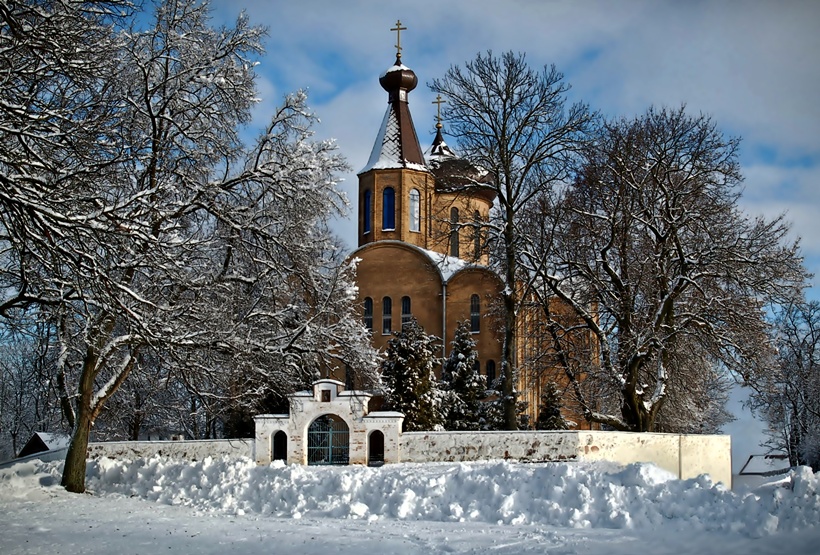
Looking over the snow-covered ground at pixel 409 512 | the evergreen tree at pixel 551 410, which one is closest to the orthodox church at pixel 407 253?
the evergreen tree at pixel 551 410

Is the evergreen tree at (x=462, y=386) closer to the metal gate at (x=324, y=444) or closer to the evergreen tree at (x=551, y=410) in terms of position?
the evergreen tree at (x=551, y=410)

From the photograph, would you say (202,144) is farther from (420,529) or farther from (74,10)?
(420,529)

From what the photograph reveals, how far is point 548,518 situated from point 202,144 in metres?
9.08

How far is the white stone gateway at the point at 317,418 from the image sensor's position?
63.7ft

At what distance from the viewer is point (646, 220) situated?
21.6 meters

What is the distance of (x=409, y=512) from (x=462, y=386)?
19085 mm

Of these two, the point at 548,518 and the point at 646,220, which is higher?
the point at 646,220

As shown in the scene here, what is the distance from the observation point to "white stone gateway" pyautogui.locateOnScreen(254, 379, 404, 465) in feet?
63.7

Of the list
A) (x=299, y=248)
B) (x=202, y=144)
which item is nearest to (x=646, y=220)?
(x=299, y=248)

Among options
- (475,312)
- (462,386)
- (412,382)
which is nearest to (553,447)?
(412,382)

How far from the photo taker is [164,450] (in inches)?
774

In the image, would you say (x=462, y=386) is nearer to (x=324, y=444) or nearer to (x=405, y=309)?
(x=405, y=309)

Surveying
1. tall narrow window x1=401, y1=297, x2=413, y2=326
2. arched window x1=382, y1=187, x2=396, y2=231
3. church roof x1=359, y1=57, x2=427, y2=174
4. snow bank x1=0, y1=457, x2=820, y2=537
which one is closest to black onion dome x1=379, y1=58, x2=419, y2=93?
church roof x1=359, y1=57, x2=427, y2=174

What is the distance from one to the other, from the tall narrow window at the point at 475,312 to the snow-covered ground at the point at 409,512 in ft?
71.1
